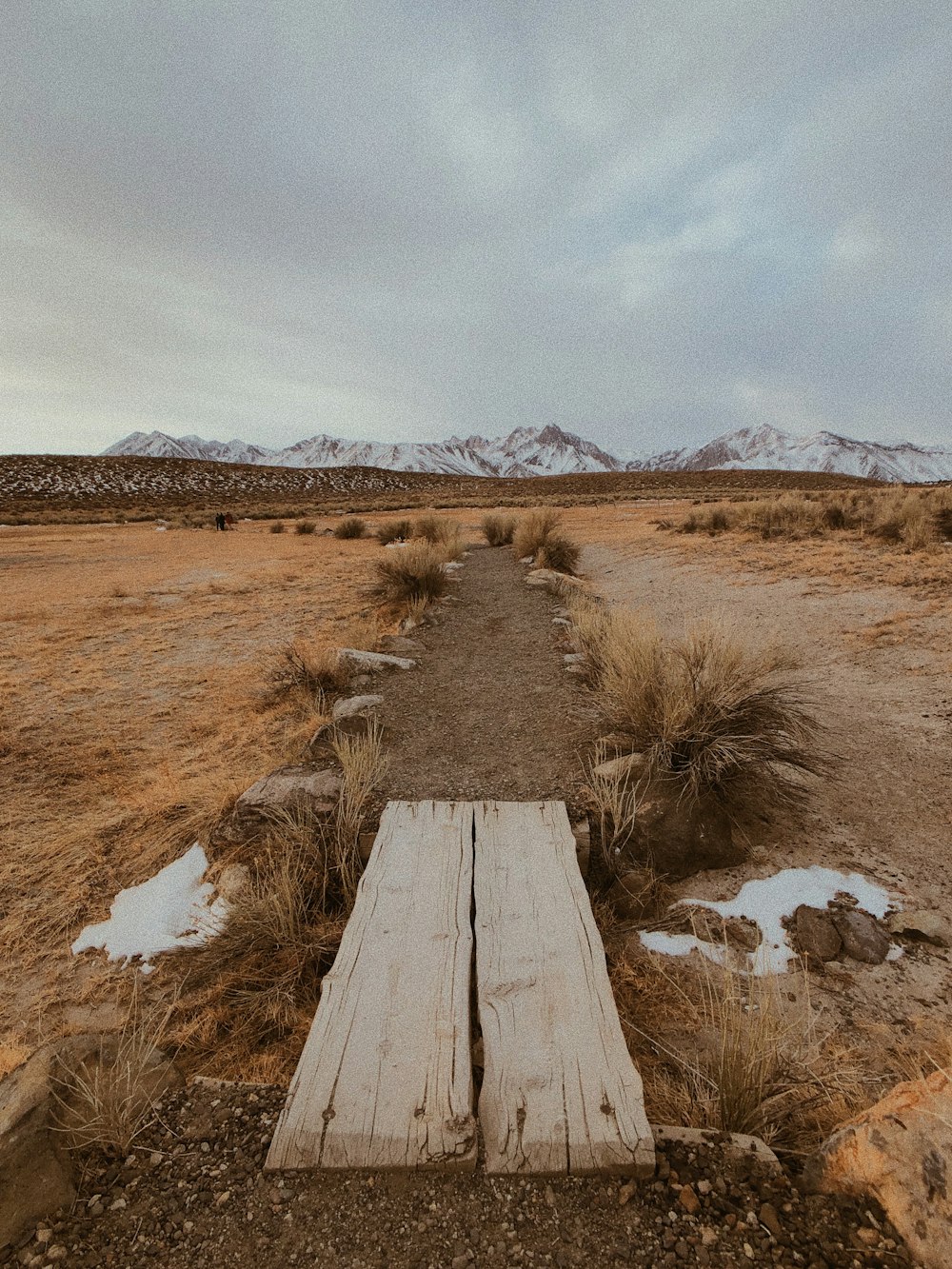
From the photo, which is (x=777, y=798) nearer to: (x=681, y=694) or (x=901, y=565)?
(x=681, y=694)

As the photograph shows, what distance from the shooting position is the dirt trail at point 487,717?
10.7ft

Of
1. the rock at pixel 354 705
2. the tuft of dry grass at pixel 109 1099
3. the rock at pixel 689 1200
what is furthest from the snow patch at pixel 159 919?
the rock at pixel 689 1200

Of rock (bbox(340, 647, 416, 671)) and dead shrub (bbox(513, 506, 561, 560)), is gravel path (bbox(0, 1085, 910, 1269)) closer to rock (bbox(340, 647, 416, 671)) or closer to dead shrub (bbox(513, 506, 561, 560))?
rock (bbox(340, 647, 416, 671))

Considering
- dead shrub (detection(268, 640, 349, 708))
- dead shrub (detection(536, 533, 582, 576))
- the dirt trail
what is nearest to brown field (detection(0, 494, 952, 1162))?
dead shrub (detection(268, 640, 349, 708))

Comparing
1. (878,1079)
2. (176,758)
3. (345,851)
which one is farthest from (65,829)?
(878,1079)

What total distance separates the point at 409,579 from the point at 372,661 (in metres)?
3.68

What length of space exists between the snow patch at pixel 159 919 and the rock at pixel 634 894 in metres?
1.83

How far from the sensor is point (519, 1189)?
131cm

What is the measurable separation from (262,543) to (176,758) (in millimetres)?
15755

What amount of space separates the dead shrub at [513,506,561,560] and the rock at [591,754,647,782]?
9.65m

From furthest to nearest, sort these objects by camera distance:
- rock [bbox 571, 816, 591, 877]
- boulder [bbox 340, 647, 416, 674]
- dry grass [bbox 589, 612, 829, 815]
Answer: boulder [bbox 340, 647, 416, 674] < dry grass [bbox 589, 612, 829, 815] < rock [bbox 571, 816, 591, 877]

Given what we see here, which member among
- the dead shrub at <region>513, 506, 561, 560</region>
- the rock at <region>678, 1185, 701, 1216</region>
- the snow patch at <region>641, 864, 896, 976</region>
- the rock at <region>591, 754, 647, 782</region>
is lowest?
the snow patch at <region>641, 864, 896, 976</region>

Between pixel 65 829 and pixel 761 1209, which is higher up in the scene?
pixel 761 1209

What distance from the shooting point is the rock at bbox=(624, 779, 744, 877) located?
282 cm
